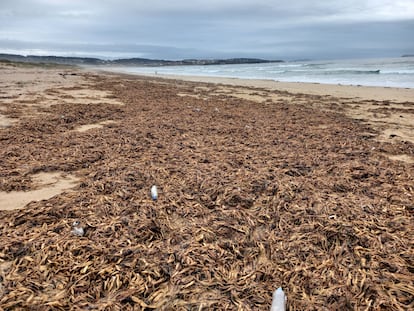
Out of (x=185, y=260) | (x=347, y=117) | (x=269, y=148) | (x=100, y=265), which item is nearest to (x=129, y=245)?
(x=100, y=265)

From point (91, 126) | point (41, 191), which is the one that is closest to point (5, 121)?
point (91, 126)

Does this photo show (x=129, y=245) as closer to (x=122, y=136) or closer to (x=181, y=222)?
(x=181, y=222)

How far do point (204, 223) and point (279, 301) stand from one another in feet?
3.87

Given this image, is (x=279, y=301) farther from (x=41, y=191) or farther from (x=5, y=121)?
(x=5, y=121)

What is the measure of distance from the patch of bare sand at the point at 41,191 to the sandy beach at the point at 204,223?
0.05ft

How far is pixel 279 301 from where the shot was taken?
2.24m

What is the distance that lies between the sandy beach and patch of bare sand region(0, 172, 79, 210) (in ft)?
0.05

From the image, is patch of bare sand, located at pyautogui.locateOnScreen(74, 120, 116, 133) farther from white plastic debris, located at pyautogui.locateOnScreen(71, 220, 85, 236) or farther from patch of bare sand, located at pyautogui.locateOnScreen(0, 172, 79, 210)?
white plastic debris, located at pyautogui.locateOnScreen(71, 220, 85, 236)

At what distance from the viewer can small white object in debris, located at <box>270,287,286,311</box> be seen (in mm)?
2209

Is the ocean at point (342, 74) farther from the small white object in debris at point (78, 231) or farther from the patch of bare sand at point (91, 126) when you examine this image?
the small white object in debris at point (78, 231)

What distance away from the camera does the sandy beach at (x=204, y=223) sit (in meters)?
2.35

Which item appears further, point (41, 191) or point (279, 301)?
point (41, 191)

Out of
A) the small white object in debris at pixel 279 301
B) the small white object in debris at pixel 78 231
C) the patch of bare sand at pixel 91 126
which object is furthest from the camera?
the patch of bare sand at pixel 91 126

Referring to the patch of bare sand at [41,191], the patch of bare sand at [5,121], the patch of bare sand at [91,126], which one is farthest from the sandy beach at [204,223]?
the patch of bare sand at [5,121]
